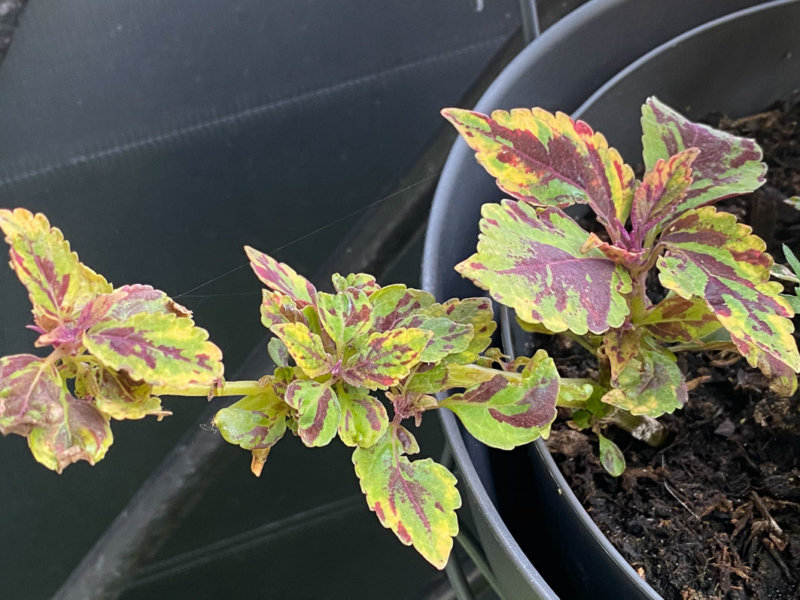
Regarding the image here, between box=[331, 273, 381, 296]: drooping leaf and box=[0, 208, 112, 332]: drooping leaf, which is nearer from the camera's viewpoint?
box=[0, 208, 112, 332]: drooping leaf

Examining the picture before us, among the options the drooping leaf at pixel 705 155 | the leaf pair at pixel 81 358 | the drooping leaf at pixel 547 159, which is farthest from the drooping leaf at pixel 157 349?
the drooping leaf at pixel 705 155

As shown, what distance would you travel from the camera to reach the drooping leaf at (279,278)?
1.39 feet

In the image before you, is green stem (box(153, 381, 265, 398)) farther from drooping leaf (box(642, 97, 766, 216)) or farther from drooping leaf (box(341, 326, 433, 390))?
drooping leaf (box(642, 97, 766, 216))

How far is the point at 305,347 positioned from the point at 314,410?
1.4 inches

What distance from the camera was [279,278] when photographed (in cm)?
44

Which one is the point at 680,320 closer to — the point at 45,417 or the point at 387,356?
the point at 387,356

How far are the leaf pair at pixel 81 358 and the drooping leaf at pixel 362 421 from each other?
0.29 ft

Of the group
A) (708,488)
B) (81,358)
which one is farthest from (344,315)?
(708,488)

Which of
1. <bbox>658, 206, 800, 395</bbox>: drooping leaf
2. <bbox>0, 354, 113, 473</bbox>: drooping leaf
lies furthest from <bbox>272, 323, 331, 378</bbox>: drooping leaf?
<bbox>658, 206, 800, 395</bbox>: drooping leaf

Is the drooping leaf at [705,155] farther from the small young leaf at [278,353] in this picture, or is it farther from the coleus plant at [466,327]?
the small young leaf at [278,353]

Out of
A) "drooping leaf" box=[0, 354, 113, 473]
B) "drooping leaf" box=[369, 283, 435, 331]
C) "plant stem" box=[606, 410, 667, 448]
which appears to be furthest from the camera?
"plant stem" box=[606, 410, 667, 448]

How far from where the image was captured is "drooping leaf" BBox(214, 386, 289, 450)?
0.41 m

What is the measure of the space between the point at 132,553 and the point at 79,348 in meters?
0.58

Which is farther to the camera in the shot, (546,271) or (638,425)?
(638,425)
